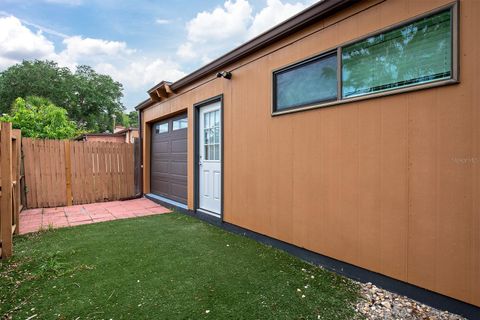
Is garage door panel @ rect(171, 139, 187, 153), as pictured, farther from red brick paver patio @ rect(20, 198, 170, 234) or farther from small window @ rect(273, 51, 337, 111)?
small window @ rect(273, 51, 337, 111)

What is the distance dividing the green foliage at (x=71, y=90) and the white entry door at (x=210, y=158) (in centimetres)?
2513

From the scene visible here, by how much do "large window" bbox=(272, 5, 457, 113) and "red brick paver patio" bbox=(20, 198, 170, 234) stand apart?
4.31 m

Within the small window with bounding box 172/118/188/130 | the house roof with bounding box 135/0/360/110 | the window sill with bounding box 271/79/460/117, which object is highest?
the house roof with bounding box 135/0/360/110

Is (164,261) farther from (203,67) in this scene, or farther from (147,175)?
(147,175)

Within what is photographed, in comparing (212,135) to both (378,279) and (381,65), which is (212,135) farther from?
(378,279)

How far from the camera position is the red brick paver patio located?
4.73m

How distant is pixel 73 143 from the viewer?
6715 mm

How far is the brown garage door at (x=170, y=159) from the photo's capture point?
19.8 ft

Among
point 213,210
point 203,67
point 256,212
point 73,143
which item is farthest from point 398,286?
point 73,143

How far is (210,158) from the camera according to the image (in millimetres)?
5008

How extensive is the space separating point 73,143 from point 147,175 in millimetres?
2082

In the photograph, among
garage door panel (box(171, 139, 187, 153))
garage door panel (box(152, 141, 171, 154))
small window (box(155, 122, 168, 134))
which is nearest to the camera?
garage door panel (box(171, 139, 187, 153))

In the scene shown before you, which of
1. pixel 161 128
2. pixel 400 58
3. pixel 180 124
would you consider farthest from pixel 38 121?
pixel 400 58

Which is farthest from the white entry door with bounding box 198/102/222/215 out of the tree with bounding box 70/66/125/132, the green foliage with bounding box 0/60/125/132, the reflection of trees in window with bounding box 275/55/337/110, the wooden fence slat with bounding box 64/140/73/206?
the tree with bounding box 70/66/125/132
